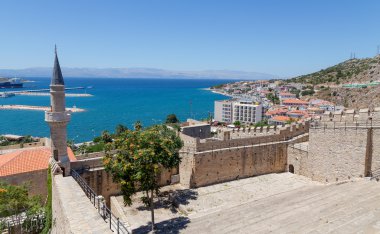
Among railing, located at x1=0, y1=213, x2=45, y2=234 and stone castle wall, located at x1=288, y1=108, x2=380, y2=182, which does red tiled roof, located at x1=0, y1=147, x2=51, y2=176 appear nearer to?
railing, located at x1=0, y1=213, x2=45, y2=234

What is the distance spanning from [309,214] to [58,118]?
36.6ft

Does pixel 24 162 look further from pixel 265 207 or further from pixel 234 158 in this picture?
pixel 265 207

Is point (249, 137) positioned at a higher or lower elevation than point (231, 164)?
higher

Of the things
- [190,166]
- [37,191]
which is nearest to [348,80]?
[190,166]

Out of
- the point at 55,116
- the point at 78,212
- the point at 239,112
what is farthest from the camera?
the point at 239,112

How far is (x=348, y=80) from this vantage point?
101 meters

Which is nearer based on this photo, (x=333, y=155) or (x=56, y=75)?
(x=56, y=75)

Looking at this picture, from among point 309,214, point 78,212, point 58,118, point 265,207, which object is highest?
point 58,118

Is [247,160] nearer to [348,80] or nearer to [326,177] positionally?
[326,177]

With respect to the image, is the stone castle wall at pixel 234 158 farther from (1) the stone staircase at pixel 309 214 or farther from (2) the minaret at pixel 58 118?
(2) the minaret at pixel 58 118

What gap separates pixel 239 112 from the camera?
8594 centimetres

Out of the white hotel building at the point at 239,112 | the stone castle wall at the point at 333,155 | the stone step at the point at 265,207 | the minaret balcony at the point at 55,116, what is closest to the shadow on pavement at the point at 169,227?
the stone step at the point at 265,207

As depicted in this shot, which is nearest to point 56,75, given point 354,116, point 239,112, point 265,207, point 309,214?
point 265,207

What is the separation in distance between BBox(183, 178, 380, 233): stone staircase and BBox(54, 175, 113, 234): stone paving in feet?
14.9
